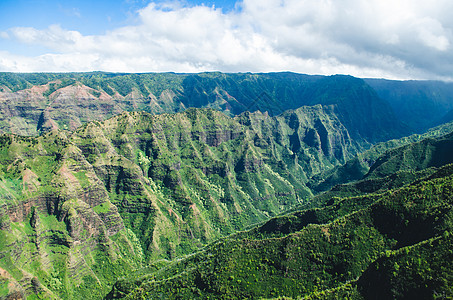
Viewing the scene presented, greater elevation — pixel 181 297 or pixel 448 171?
pixel 448 171

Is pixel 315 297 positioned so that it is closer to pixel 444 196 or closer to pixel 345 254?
pixel 345 254

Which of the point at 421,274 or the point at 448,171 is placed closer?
the point at 421,274

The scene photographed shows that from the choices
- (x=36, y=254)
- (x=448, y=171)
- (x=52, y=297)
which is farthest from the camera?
(x=36, y=254)

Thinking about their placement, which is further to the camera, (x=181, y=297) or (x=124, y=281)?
(x=124, y=281)

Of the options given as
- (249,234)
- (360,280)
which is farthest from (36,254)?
(360,280)

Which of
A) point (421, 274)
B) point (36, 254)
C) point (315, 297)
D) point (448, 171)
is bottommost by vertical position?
point (36, 254)

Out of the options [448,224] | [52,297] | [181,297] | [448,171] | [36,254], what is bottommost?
[52,297]

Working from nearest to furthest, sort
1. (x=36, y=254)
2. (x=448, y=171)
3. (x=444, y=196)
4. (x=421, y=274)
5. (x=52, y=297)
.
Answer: (x=421, y=274) → (x=444, y=196) → (x=448, y=171) → (x=52, y=297) → (x=36, y=254)

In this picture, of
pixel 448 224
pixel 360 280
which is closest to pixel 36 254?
pixel 360 280

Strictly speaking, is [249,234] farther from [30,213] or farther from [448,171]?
[30,213]
